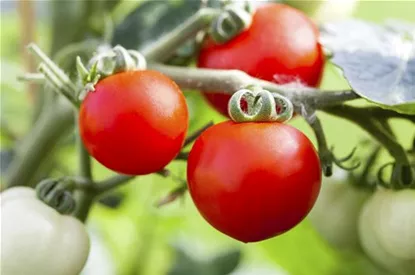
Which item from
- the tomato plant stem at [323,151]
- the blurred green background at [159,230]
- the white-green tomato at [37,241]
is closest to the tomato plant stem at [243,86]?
the tomato plant stem at [323,151]

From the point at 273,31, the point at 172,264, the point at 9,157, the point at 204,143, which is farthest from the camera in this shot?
the point at 172,264

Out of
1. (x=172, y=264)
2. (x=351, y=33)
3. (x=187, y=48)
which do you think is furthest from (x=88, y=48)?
(x=172, y=264)

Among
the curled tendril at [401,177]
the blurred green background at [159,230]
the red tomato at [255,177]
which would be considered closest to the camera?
the red tomato at [255,177]

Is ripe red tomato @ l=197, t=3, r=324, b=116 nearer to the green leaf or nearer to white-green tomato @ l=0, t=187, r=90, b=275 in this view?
the green leaf

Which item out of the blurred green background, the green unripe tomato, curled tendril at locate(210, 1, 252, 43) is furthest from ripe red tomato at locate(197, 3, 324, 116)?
the blurred green background

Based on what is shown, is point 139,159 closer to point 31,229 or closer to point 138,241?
point 31,229

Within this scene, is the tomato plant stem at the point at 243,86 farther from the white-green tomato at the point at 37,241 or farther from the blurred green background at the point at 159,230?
the blurred green background at the point at 159,230

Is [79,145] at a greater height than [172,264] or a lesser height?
greater
